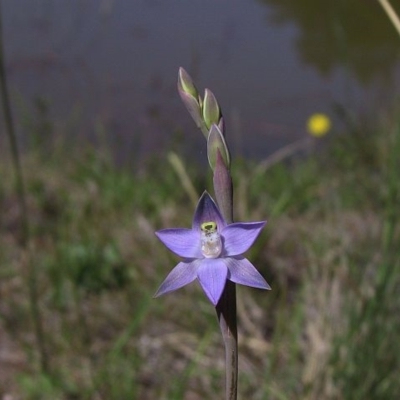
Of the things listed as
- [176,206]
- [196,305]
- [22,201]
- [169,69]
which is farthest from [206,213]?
[169,69]

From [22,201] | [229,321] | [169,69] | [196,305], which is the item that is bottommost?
[196,305]

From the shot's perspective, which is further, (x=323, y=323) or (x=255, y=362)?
(x=255, y=362)

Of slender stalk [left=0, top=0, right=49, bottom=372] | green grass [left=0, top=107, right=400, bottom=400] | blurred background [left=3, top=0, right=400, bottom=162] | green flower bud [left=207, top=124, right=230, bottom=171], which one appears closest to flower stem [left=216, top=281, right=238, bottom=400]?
green flower bud [left=207, top=124, right=230, bottom=171]

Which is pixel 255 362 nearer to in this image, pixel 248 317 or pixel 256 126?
pixel 248 317

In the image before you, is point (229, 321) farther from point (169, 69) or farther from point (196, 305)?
point (169, 69)

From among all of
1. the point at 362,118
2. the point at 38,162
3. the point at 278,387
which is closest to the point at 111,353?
the point at 278,387

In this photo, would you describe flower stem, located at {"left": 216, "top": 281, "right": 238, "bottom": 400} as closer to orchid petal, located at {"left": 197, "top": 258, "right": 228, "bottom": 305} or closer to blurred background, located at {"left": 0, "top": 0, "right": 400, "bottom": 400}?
orchid petal, located at {"left": 197, "top": 258, "right": 228, "bottom": 305}
